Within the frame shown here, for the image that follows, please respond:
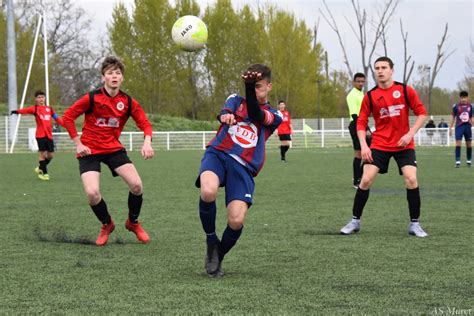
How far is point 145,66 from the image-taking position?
5762 cm

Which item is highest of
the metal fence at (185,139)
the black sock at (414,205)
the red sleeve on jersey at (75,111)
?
the red sleeve on jersey at (75,111)

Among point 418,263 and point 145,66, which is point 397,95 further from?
point 145,66

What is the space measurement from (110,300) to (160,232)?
338cm

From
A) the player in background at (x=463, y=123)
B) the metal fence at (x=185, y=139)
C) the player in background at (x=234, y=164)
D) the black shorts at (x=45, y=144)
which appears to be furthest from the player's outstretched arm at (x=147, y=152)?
the metal fence at (x=185, y=139)

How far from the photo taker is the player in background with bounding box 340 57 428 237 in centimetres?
780

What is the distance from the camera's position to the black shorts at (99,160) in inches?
295

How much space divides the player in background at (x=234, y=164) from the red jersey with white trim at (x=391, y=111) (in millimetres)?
2382

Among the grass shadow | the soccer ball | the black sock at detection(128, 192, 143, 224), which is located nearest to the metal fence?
the soccer ball

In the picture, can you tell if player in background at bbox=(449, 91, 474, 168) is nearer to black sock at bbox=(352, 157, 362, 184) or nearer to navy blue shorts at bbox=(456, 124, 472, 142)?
navy blue shorts at bbox=(456, 124, 472, 142)

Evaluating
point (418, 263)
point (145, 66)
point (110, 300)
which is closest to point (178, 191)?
point (418, 263)

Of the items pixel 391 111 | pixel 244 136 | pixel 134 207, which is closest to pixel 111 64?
pixel 134 207

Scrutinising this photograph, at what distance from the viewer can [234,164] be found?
573 cm

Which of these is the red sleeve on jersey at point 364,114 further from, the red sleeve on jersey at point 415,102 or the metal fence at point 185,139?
the metal fence at point 185,139

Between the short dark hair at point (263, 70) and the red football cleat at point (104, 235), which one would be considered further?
the red football cleat at point (104, 235)
